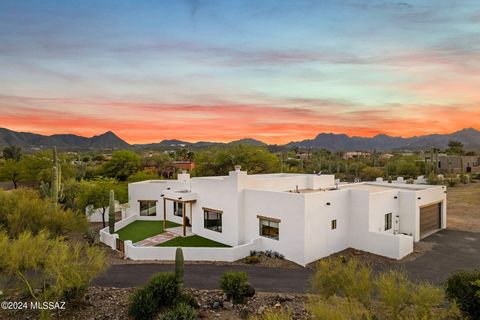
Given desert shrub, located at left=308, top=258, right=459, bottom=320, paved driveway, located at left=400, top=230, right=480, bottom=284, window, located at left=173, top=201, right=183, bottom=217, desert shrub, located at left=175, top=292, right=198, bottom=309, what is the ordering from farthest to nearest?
window, located at left=173, top=201, right=183, bottom=217 → paved driveway, located at left=400, top=230, right=480, bottom=284 → desert shrub, located at left=175, top=292, right=198, bottom=309 → desert shrub, located at left=308, top=258, right=459, bottom=320

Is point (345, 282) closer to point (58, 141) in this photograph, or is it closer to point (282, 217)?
point (282, 217)

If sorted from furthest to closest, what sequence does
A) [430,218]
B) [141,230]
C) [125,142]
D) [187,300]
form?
1. [125,142]
2. [141,230]
3. [430,218]
4. [187,300]

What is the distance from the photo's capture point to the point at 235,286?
41.1 ft

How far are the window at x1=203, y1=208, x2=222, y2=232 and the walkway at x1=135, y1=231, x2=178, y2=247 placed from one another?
2.60m

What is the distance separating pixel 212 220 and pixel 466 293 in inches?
593

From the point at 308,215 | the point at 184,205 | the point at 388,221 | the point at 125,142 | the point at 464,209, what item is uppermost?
the point at 125,142

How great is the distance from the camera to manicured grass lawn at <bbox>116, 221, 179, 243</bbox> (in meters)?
22.9

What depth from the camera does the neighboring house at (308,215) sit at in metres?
17.4

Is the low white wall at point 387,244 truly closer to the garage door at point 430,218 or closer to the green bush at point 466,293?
the garage door at point 430,218

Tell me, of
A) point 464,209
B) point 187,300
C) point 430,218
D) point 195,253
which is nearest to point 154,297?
point 187,300

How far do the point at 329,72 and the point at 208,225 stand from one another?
16370mm

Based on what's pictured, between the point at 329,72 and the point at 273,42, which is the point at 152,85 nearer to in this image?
the point at 273,42

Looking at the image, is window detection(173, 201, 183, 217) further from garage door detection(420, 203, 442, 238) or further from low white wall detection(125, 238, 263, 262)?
garage door detection(420, 203, 442, 238)

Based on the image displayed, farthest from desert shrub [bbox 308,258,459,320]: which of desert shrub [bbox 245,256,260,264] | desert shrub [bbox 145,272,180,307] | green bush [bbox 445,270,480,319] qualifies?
desert shrub [bbox 245,256,260,264]
